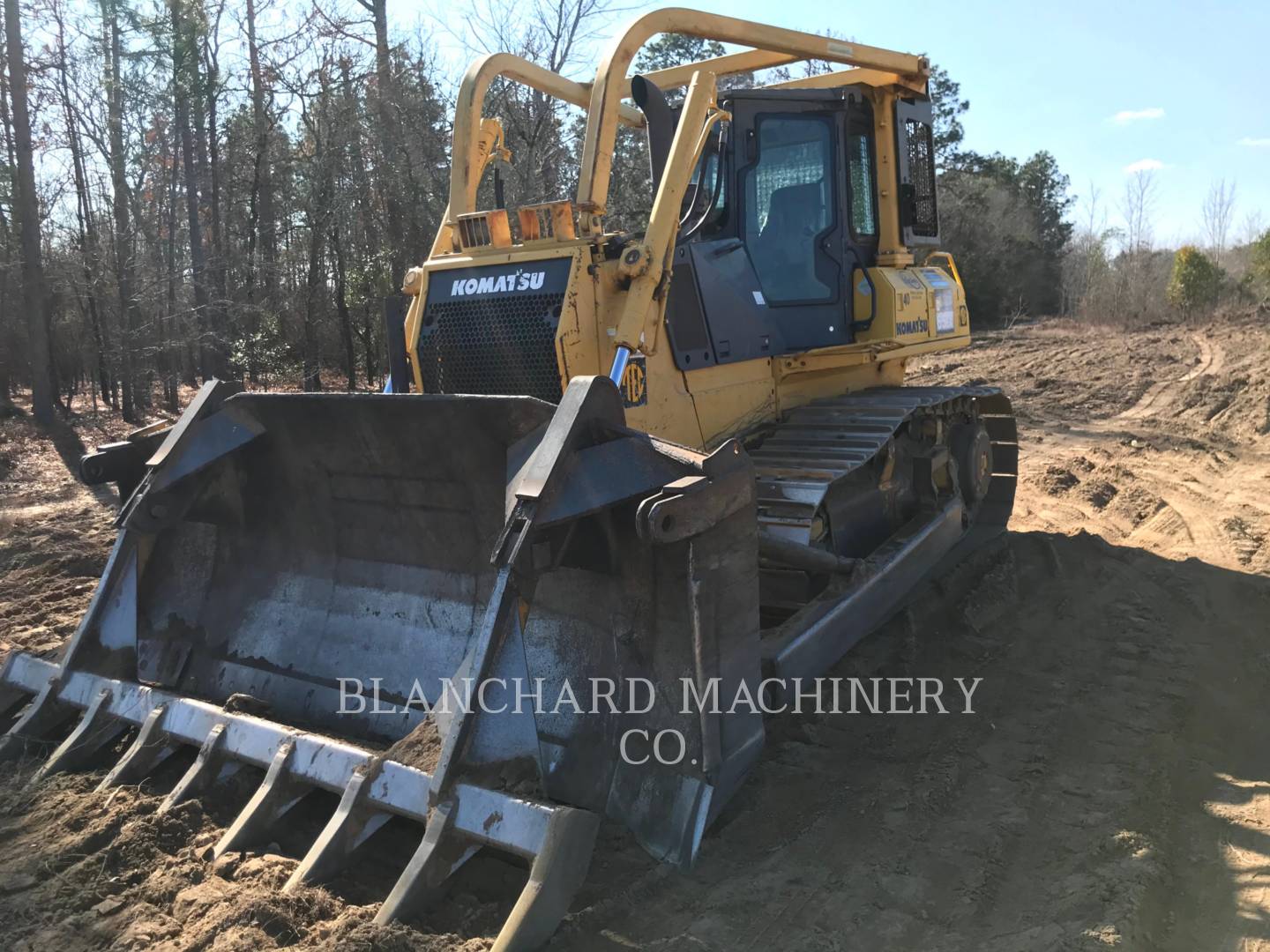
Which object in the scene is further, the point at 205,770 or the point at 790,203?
the point at 790,203

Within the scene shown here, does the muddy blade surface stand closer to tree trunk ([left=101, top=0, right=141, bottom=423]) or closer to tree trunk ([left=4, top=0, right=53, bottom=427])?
tree trunk ([left=4, top=0, right=53, bottom=427])

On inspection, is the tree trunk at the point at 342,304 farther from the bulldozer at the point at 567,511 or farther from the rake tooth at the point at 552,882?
the rake tooth at the point at 552,882

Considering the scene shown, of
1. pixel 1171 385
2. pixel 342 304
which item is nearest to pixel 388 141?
pixel 342 304

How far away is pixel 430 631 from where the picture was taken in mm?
3896

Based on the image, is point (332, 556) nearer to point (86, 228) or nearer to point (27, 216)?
point (27, 216)

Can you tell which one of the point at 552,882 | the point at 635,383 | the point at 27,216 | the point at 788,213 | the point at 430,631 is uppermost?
the point at 27,216

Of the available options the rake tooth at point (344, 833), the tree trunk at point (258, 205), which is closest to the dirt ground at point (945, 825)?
the rake tooth at point (344, 833)

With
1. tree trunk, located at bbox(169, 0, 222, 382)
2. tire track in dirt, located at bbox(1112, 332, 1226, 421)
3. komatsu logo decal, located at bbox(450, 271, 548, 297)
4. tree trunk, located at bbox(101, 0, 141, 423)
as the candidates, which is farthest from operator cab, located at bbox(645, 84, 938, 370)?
tree trunk, located at bbox(169, 0, 222, 382)

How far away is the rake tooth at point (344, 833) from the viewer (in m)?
2.94

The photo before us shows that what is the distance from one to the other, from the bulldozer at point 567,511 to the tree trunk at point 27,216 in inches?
409

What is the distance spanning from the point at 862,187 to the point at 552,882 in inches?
184

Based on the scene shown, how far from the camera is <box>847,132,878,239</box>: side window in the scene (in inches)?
232

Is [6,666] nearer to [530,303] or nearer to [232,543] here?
[232,543]

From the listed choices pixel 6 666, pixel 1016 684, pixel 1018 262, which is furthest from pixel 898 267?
pixel 1018 262
